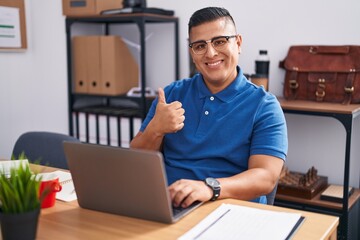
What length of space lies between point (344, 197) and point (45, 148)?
1.54 m

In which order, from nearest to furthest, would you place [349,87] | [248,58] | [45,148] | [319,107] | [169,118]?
[169,118] < [45,148] < [319,107] < [349,87] < [248,58]

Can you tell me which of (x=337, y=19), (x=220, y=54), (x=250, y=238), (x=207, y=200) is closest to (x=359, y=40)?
(x=337, y=19)

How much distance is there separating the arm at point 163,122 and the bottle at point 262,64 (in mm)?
1218

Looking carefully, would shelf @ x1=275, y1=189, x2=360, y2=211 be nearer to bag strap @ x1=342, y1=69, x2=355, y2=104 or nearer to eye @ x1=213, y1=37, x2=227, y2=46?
bag strap @ x1=342, y1=69, x2=355, y2=104

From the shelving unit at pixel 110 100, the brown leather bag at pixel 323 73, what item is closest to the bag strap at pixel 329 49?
the brown leather bag at pixel 323 73

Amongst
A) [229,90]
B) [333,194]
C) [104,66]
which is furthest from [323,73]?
[104,66]

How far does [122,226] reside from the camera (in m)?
1.13

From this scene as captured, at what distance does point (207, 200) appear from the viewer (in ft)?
4.24

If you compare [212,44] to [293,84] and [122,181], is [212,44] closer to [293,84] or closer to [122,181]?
[122,181]

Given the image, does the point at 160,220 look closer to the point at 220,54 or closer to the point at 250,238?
the point at 250,238

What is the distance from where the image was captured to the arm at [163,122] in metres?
1.57

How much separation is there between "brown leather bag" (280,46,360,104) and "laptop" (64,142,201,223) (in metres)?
1.58

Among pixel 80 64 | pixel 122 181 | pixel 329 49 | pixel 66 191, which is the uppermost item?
pixel 329 49

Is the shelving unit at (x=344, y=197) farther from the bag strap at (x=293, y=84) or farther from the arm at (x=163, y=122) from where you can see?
the arm at (x=163, y=122)
